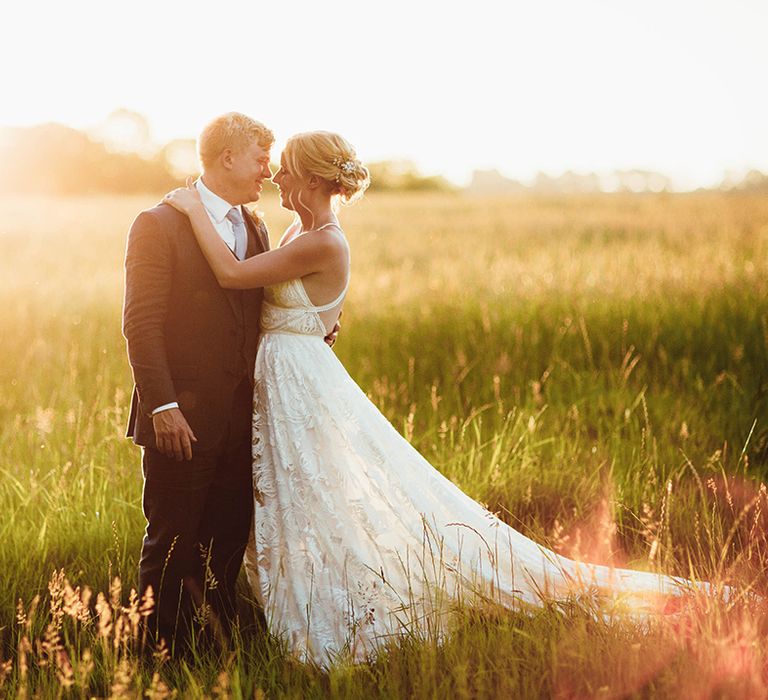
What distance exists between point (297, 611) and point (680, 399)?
339 centimetres

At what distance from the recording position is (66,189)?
152 feet

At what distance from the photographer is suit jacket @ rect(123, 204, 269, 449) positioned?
332cm

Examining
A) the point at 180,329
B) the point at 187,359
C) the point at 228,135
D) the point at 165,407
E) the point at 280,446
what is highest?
the point at 228,135

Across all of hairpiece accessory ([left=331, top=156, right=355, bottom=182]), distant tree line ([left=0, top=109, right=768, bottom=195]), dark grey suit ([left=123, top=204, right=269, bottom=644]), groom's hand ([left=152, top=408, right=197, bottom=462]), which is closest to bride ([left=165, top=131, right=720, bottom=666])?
hairpiece accessory ([left=331, top=156, right=355, bottom=182])

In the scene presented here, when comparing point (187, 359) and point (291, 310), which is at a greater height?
point (291, 310)

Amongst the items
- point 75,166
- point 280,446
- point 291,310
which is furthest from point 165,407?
point 75,166

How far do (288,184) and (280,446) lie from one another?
1.10 m

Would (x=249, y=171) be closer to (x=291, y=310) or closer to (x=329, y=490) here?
(x=291, y=310)

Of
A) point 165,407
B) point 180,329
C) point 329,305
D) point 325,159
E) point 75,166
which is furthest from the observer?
point 75,166

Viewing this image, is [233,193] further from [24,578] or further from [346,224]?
[346,224]

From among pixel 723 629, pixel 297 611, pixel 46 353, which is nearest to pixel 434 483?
pixel 297 611

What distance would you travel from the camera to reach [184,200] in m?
3.44

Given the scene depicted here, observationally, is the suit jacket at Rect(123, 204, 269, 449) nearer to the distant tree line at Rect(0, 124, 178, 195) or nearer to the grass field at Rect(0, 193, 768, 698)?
the grass field at Rect(0, 193, 768, 698)

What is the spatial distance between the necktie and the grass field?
146cm
